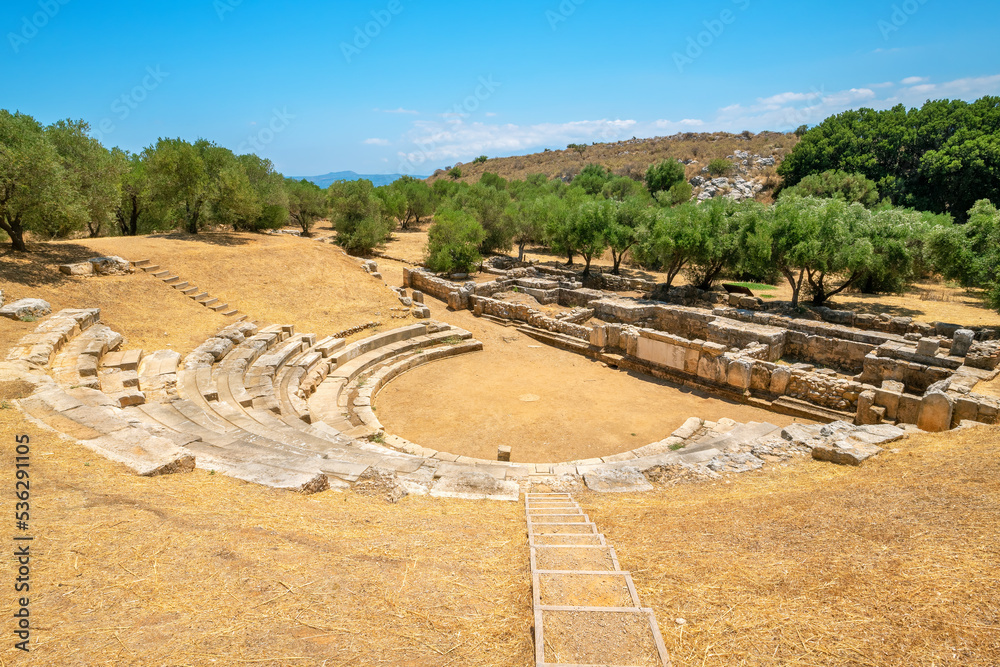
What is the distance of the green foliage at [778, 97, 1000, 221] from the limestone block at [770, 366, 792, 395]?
3497cm

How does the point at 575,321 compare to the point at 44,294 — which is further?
the point at 575,321

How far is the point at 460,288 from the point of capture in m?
25.3

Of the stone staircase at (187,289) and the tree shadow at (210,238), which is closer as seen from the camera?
the stone staircase at (187,289)

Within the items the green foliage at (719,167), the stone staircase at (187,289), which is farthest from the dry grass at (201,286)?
the green foliage at (719,167)

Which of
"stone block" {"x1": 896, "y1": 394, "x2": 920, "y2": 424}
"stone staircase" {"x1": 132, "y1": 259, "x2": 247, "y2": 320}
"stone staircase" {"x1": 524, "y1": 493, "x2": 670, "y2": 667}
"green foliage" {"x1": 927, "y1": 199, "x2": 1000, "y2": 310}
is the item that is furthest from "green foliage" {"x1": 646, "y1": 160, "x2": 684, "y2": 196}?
"stone staircase" {"x1": 524, "y1": 493, "x2": 670, "y2": 667}

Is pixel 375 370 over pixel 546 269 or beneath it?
beneath

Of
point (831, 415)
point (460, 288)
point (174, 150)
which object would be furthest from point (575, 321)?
point (174, 150)

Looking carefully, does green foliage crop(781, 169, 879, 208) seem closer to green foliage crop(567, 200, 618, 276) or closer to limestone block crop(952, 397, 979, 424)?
green foliage crop(567, 200, 618, 276)

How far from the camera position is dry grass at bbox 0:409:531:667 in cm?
367

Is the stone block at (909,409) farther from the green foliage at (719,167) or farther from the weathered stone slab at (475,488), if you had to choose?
the green foliage at (719,167)

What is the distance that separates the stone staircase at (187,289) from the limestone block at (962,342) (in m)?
24.0

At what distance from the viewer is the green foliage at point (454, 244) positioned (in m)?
30.8

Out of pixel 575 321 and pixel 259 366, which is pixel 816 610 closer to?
pixel 259 366

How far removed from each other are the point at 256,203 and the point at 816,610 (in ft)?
101
